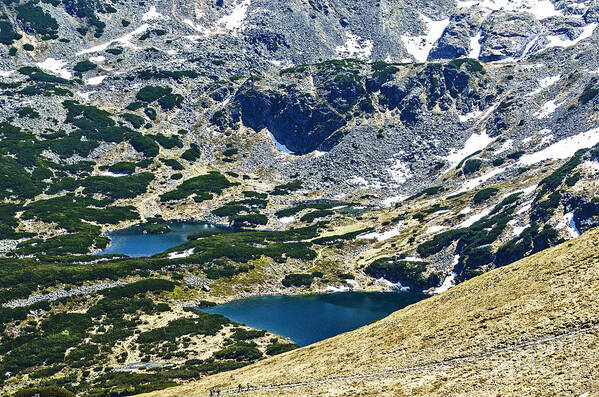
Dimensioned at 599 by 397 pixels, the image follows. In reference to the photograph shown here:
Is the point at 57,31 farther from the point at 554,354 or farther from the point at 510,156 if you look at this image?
the point at 554,354

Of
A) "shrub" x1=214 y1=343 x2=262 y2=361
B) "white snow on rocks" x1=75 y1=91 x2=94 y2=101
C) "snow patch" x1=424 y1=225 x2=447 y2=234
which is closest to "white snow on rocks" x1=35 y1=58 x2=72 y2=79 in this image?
"white snow on rocks" x1=75 y1=91 x2=94 y2=101

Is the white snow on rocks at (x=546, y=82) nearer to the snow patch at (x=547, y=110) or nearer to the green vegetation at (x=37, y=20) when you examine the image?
the snow patch at (x=547, y=110)

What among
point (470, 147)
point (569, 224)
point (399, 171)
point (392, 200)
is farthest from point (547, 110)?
point (569, 224)

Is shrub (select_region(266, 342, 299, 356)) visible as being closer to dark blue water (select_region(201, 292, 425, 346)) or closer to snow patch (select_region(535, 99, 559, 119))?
dark blue water (select_region(201, 292, 425, 346))

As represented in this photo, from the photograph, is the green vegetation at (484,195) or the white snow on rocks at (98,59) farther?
the white snow on rocks at (98,59)

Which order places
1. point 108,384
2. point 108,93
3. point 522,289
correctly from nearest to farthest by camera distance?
point 522,289 < point 108,384 < point 108,93

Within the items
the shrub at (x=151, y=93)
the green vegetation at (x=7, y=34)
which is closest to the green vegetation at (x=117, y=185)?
the shrub at (x=151, y=93)

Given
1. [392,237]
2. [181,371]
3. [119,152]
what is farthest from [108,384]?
[119,152]
